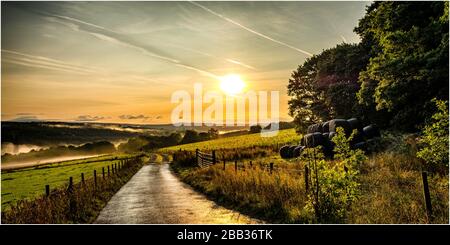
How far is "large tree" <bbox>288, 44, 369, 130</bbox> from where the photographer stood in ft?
107

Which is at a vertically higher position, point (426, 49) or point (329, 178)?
point (426, 49)

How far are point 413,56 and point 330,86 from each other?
19.9 metres

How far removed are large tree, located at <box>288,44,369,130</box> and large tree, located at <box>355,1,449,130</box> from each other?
13423 millimetres

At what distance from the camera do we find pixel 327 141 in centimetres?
2953

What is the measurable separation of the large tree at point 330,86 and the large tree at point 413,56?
13423 millimetres

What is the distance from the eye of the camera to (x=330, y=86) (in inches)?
1363

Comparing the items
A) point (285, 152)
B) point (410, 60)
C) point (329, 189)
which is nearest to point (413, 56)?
point (410, 60)

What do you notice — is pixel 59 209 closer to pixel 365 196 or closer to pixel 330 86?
pixel 365 196

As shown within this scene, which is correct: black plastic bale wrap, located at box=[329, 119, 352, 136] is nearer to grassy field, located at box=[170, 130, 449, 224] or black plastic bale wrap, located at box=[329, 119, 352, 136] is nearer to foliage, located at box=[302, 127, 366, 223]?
grassy field, located at box=[170, 130, 449, 224]

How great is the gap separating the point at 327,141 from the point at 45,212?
76.1ft

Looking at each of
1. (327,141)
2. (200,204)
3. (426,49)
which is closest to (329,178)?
(200,204)

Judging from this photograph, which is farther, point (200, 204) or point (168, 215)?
point (200, 204)

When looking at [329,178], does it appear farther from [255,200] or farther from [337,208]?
[255,200]
